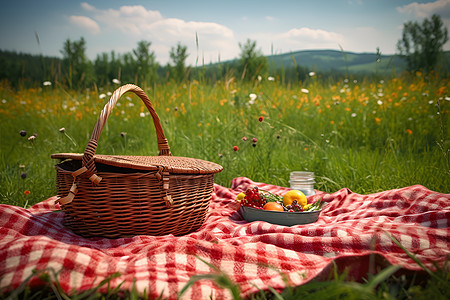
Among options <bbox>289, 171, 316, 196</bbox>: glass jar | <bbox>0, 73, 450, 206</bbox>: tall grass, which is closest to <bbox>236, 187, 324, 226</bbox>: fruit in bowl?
<bbox>289, 171, 316, 196</bbox>: glass jar

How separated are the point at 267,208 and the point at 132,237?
2.61 feet

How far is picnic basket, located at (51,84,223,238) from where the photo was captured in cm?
151

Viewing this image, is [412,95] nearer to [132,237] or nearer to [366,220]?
[366,220]

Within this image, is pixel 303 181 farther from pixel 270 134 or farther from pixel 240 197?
pixel 270 134

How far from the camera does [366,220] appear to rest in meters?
1.89

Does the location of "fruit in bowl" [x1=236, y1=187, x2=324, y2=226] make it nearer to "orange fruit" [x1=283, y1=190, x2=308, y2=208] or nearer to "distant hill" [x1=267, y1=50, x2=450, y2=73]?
"orange fruit" [x1=283, y1=190, x2=308, y2=208]

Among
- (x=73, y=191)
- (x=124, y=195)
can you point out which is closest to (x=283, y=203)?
(x=124, y=195)

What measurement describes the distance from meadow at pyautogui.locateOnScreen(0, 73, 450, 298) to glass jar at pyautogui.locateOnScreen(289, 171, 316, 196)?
387 mm

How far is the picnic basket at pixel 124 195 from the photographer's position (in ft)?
4.94

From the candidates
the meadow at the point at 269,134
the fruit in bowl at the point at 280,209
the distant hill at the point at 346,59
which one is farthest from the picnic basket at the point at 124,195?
the distant hill at the point at 346,59

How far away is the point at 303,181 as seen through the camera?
8.05 ft

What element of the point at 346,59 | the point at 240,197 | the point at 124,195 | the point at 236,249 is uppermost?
the point at 346,59

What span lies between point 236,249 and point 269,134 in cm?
219

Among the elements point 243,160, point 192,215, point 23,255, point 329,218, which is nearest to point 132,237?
point 192,215
